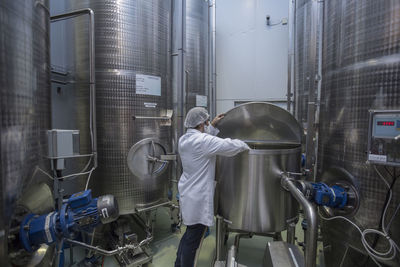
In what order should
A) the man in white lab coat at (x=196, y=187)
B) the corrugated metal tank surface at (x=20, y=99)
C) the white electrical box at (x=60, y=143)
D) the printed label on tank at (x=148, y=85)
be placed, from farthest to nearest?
the printed label on tank at (x=148, y=85) < the man in white lab coat at (x=196, y=187) < the white electrical box at (x=60, y=143) < the corrugated metal tank surface at (x=20, y=99)

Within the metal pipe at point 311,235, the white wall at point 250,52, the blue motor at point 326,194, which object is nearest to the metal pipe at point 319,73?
the blue motor at point 326,194

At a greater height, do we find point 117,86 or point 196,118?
point 117,86

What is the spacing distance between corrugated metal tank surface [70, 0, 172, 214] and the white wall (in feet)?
7.00

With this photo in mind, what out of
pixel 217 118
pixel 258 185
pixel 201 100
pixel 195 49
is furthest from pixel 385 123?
pixel 195 49

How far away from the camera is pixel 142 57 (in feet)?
7.14

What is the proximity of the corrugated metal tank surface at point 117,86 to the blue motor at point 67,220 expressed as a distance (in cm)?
71

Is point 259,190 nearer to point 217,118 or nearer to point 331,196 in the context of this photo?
point 331,196

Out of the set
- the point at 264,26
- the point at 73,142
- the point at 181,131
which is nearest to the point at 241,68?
the point at 264,26

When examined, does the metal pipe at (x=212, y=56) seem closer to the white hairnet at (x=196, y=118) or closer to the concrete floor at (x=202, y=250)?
the white hairnet at (x=196, y=118)

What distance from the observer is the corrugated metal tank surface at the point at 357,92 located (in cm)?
117

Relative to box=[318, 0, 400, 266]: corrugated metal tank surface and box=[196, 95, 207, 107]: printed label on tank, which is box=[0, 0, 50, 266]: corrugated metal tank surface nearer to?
box=[318, 0, 400, 266]: corrugated metal tank surface

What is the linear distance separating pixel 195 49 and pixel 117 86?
168cm

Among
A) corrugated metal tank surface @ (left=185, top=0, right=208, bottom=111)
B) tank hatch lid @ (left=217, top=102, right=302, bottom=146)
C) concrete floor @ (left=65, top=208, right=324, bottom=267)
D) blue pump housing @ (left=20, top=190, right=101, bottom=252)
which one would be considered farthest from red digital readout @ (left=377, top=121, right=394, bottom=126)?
corrugated metal tank surface @ (left=185, top=0, right=208, bottom=111)

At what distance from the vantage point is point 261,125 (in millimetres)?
2201
